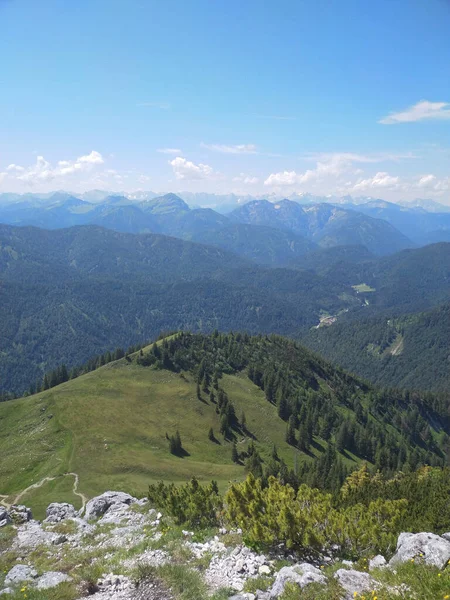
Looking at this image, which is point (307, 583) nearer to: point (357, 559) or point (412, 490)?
point (357, 559)

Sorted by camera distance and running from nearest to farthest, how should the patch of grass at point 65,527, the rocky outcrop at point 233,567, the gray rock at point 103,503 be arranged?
1. the rocky outcrop at point 233,567
2. the patch of grass at point 65,527
3. the gray rock at point 103,503

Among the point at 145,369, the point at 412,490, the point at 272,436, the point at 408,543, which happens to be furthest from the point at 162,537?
the point at 145,369

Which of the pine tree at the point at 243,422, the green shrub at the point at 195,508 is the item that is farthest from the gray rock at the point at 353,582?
the pine tree at the point at 243,422

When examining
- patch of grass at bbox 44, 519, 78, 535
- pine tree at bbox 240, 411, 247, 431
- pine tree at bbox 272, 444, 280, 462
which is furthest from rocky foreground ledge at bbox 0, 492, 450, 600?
pine tree at bbox 240, 411, 247, 431

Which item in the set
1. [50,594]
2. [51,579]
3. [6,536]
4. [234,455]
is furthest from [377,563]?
[234,455]

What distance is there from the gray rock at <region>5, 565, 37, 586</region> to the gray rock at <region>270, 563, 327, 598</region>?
16259mm

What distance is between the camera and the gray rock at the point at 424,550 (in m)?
18.5

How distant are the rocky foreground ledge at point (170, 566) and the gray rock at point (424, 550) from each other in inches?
1.9

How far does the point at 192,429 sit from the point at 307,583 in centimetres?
10200

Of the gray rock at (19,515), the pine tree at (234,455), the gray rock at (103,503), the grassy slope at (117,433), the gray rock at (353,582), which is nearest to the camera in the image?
the gray rock at (353,582)

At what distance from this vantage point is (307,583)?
18203 mm

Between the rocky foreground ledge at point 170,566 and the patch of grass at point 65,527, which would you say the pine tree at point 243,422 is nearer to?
the patch of grass at point 65,527

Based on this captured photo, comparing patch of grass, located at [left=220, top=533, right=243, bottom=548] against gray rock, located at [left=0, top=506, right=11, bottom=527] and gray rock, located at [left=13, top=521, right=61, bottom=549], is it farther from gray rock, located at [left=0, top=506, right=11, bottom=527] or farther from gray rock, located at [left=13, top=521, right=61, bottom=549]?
gray rock, located at [left=0, top=506, right=11, bottom=527]

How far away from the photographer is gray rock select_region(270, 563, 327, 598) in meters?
18.4
